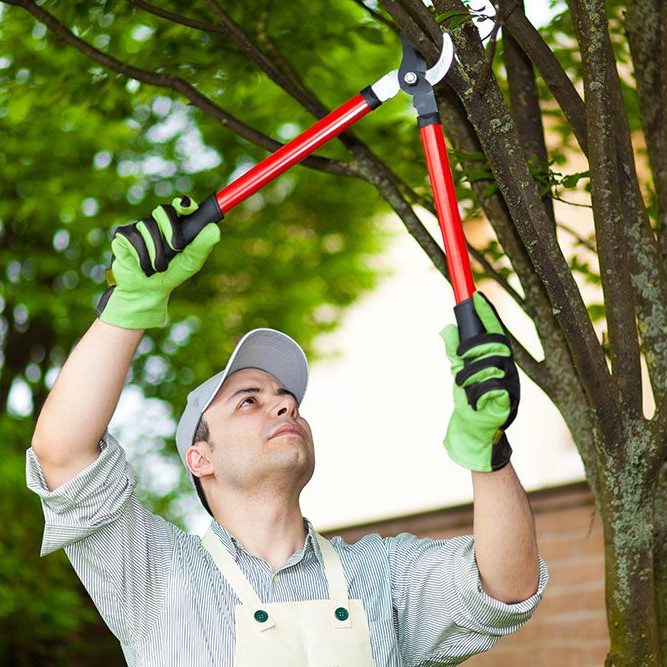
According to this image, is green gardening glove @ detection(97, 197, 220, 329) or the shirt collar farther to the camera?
the shirt collar

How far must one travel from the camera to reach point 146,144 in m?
7.44

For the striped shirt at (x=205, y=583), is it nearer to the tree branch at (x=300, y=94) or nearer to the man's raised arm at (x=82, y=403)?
the man's raised arm at (x=82, y=403)

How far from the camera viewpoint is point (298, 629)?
2373 mm

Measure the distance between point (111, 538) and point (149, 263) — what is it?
22.4 inches

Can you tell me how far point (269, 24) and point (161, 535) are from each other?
5.78 ft

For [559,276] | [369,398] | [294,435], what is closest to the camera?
[559,276]

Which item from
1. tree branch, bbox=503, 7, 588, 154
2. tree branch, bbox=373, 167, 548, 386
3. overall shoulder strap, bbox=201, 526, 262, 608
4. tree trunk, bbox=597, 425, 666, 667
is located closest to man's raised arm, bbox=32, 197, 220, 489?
overall shoulder strap, bbox=201, 526, 262, 608

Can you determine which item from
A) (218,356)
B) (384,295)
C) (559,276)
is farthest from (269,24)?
(384,295)

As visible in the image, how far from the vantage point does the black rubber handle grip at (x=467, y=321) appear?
206cm

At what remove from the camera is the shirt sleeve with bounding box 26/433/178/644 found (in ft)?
7.32

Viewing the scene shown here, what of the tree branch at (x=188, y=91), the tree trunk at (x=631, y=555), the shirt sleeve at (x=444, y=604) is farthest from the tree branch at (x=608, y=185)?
the tree branch at (x=188, y=91)

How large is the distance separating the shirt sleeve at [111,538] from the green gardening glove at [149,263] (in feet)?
0.87

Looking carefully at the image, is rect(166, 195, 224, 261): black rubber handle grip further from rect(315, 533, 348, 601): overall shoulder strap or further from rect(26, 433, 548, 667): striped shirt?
rect(315, 533, 348, 601): overall shoulder strap

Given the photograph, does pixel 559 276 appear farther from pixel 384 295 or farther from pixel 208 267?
pixel 384 295
